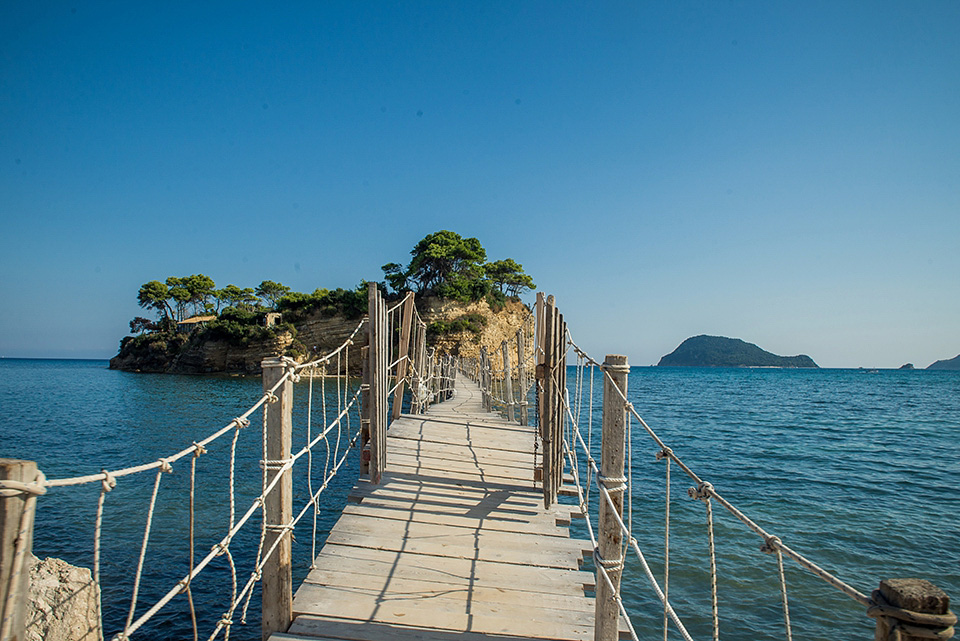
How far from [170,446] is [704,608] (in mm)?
15271

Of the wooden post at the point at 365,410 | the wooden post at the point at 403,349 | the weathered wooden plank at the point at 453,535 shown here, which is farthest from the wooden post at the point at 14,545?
the wooden post at the point at 403,349

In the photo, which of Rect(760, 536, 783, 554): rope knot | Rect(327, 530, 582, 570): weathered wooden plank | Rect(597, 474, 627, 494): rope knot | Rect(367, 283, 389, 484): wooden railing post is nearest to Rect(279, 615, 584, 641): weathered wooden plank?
Rect(327, 530, 582, 570): weathered wooden plank

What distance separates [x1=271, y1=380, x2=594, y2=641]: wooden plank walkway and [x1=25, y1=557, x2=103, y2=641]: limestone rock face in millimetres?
2170

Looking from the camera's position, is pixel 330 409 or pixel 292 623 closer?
pixel 292 623

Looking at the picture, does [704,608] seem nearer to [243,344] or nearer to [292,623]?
[292,623]

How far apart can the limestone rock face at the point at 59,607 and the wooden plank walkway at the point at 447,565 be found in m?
2.17

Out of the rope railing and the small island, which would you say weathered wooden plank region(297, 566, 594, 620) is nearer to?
the rope railing

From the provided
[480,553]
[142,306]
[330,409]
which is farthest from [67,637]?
[142,306]

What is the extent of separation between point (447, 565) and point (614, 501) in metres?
1.56

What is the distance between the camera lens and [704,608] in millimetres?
6074

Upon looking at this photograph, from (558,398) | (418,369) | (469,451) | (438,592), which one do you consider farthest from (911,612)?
(418,369)

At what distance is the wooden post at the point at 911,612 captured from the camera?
3.34 ft

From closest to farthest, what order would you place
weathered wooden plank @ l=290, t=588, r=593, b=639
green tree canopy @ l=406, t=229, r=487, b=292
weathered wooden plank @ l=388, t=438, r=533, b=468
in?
weathered wooden plank @ l=290, t=588, r=593, b=639, weathered wooden plank @ l=388, t=438, r=533, b=468, green tree canopy @ l=406, t=229, r=487, b=292

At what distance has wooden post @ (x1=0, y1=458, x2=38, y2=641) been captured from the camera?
47.0 inches
